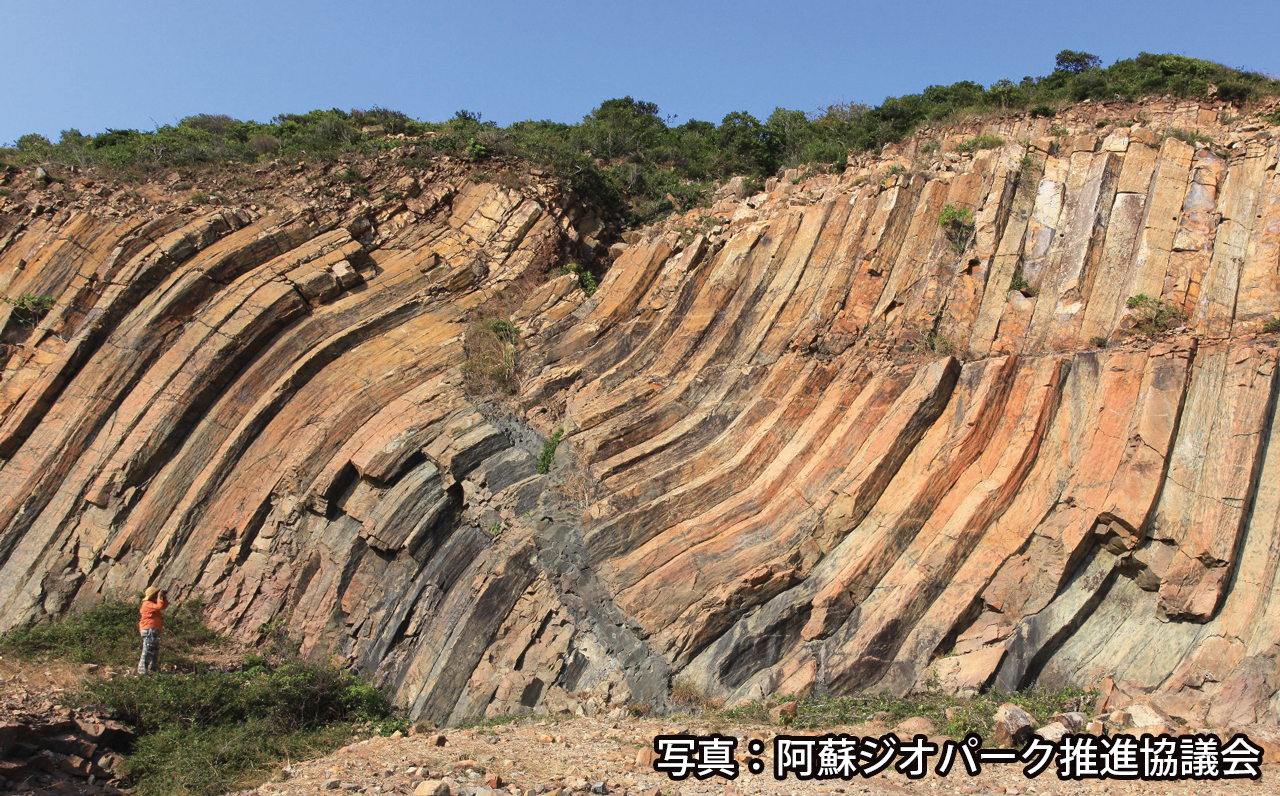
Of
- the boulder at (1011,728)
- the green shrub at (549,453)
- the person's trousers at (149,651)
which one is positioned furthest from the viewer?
the green shrub at (549,453)

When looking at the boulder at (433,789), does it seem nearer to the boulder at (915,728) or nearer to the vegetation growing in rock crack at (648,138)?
the boulder at (915,728)

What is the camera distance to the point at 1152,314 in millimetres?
11898

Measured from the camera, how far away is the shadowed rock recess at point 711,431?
10.4m

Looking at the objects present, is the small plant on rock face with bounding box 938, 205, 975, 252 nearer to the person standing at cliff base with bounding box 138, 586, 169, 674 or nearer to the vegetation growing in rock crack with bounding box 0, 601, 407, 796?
the vegetation growing in rock crack with bounding box 0, 601, 407, 796

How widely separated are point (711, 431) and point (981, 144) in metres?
7.89

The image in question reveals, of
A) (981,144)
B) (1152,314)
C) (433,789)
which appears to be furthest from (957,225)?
(433,789)

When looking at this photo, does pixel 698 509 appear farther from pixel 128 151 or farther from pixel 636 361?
pixel 128 151

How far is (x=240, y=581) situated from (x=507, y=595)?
5331 mm

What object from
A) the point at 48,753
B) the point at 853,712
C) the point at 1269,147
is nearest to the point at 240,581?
the point at 48,753

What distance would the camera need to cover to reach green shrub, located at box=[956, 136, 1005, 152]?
51.0ft

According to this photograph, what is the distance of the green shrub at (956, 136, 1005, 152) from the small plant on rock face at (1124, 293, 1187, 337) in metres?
4.69

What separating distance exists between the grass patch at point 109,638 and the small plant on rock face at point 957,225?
13914 millimetres

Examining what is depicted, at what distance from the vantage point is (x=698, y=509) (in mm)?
12273

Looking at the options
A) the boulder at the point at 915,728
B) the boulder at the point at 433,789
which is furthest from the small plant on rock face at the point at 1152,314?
the boulder at the point at 433,789
